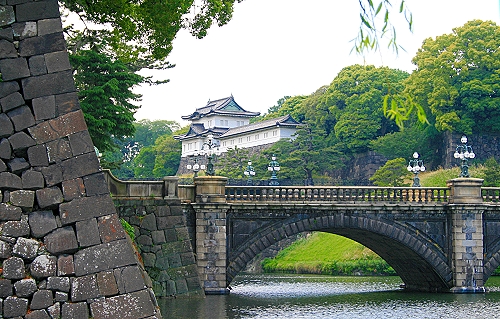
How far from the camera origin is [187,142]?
342 feet

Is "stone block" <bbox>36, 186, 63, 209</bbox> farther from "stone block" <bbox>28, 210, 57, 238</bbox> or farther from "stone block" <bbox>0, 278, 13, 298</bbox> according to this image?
"stone block" <bbox>0, 278, 13, 298</bbox>

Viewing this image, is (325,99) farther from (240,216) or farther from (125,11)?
(125,11)

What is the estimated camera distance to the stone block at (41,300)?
11.6 metres

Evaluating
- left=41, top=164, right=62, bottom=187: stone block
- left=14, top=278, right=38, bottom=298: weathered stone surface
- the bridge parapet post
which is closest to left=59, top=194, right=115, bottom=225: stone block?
left=41, top=164, right=62, bottom=187: stone block

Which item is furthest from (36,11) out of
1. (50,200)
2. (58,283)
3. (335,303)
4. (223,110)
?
(223,110)

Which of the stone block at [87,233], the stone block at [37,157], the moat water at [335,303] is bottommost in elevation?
the moat water at [335,303]

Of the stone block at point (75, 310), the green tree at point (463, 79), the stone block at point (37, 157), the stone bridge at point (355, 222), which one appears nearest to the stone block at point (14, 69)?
the stone block at point (37, 157)

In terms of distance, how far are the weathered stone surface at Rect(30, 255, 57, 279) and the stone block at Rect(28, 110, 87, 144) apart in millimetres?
1571

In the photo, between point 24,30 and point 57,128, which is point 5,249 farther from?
point 24,30

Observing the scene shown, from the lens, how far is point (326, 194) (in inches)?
1462

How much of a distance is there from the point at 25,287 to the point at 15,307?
29 cm

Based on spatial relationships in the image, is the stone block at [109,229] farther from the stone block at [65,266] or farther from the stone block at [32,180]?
the stone block at [32,180]

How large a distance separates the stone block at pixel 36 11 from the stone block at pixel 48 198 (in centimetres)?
235

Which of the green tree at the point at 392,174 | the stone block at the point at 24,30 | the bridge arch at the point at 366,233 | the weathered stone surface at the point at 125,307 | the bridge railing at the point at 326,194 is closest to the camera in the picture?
the weathered stone surface at the point at 125,307
